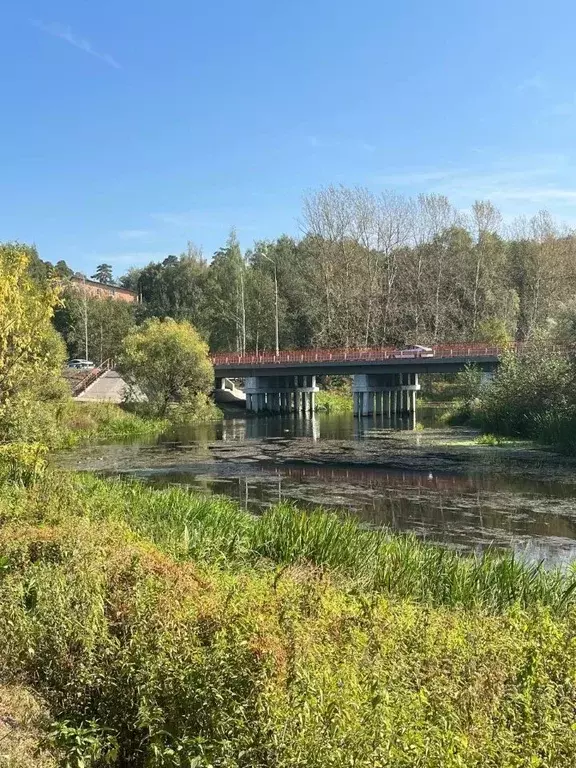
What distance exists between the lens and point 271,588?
6.78m

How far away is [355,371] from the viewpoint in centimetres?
6238

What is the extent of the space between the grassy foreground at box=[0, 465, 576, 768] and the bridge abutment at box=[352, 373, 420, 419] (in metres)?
54.5

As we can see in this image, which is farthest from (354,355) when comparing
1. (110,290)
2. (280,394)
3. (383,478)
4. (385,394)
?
(110,290)

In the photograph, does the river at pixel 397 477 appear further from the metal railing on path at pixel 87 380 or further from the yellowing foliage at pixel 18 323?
the metal railing on path at pixel 87 380

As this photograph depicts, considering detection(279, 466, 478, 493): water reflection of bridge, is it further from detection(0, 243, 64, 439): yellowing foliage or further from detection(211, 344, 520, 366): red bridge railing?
detection(211, 344, 520, 366): red bridge railing

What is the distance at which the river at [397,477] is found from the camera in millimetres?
17547

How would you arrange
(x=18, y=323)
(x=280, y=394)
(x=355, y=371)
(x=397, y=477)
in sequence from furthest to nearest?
1. (x=280, y=394)
2. (x=355, y=371)
3. (x=397, y=477)
4. (x=18, y=323)

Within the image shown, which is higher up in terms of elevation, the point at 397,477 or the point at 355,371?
the point at 355,371

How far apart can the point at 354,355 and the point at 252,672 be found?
57539 mm

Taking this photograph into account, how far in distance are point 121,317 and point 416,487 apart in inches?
2717

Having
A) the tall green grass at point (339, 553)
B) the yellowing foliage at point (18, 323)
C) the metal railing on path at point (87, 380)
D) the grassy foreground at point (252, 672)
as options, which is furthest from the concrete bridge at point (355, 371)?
the grassy foreground at point (252, 672)

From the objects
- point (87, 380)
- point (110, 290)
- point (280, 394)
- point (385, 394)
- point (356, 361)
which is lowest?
point (385, 394)

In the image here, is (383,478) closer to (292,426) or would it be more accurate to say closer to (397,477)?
(397,477)

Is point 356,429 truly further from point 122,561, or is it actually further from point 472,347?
Answer: point 122,561
